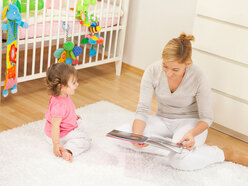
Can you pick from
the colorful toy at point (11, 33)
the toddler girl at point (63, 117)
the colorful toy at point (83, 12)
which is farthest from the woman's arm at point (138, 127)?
the colorful toy at point (83, 12)

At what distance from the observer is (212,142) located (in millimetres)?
2293

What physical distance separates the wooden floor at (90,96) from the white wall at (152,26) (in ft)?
0.51

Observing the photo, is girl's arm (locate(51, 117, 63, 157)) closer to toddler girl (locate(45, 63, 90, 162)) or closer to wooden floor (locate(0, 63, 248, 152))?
toddler girl (locate(45, 63, 90, 162))

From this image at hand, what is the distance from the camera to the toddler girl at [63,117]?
1.83m

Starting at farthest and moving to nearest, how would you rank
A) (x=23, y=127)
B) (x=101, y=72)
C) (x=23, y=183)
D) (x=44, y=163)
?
1. (x=101, y=72)
2. (x=23, y=127)
3. (x=44, y=163)
4. (x=23, y=183)

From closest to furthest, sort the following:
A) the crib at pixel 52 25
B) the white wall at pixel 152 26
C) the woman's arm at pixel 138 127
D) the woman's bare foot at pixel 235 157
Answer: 1. the woman's arm at pixel 138 127
2. the woman's bare foot at pixel 235 157
3. the crib at pixel 52 25
4. the white wall at pixel 152 26

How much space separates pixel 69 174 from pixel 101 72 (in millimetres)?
1540

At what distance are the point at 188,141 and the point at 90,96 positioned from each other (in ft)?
3.51

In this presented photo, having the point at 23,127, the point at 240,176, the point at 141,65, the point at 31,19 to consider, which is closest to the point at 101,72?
the point at 141,65

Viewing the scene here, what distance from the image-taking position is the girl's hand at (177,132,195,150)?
180 centimetres

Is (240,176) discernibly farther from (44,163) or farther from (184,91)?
(44,163)

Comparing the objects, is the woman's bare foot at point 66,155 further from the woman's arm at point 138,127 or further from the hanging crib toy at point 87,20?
the hanging crib toy at point 87,20

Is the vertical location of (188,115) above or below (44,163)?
above

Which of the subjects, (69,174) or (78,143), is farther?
(78,143)
